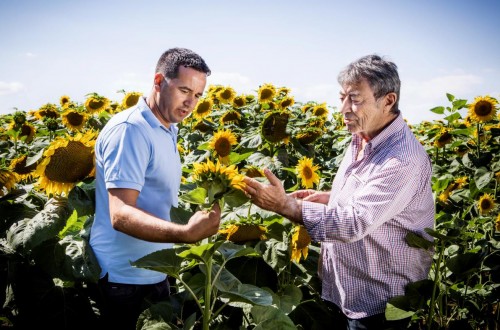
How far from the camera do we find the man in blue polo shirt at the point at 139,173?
69.6 inches

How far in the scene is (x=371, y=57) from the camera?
2.26m

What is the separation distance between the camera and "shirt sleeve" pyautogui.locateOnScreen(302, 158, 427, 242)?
6.27ft

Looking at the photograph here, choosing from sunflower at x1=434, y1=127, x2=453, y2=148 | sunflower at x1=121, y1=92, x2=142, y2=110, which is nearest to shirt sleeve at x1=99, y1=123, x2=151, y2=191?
sunflower at x1=121, y1=92, x2=142, y2=110

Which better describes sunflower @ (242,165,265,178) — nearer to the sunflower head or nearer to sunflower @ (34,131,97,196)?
sunflower @ (34,131,97,196)

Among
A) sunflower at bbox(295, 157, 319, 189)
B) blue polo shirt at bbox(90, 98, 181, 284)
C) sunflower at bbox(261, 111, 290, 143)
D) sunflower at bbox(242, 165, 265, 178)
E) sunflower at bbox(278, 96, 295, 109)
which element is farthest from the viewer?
sunflower at bbox(278, 96, 295, 109)

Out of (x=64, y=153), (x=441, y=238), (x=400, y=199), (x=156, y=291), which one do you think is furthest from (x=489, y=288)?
(x=64, y=153)

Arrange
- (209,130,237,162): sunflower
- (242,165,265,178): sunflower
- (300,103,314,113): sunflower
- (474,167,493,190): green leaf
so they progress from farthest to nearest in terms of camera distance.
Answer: (300,103,314,113): sunflower, (474,167,493,190): green leaf, (209,130,237,162): sunflower, (242,165,265,178): sunflower

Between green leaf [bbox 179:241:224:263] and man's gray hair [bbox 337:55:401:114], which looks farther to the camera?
man's gray hair [bbox 337:55:401:114]

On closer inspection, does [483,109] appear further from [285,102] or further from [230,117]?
[230,117]

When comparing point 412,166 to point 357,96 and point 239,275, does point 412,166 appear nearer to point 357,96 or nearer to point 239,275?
point 357,96

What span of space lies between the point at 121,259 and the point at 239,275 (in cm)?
58

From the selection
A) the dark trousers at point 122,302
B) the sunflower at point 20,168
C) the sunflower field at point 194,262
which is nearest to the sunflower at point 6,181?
the sunflower field at point 194,262

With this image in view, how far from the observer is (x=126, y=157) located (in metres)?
1.75

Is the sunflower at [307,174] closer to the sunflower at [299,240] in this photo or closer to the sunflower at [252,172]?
the sunflower at [252,172]
